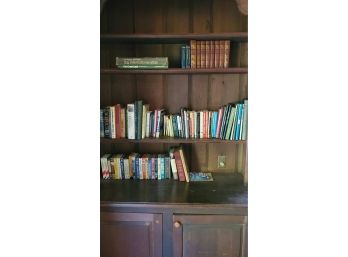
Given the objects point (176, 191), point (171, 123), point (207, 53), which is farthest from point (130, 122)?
point (207, 53)

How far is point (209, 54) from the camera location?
1.94m

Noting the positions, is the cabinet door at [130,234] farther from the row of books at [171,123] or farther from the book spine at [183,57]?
the book spine at [183,57]

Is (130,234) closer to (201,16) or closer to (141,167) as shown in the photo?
(141,167)

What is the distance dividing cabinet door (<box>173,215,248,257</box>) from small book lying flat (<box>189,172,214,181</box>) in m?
0.37

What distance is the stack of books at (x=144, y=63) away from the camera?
195cm

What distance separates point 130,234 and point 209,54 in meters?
1.02

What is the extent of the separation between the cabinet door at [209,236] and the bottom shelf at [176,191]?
0.08 metres

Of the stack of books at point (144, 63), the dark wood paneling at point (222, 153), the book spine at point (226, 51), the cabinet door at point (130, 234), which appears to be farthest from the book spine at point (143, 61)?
the cabinet door at point (130, 234)

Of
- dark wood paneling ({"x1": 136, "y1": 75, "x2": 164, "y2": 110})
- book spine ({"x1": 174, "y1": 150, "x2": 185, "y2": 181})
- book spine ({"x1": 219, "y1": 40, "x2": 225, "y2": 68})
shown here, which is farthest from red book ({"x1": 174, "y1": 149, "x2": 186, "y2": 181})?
book spine ({"x1": 219, "y1": 40, "x2": 225, "y2": 68})

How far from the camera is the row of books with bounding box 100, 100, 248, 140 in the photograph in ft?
6.51
